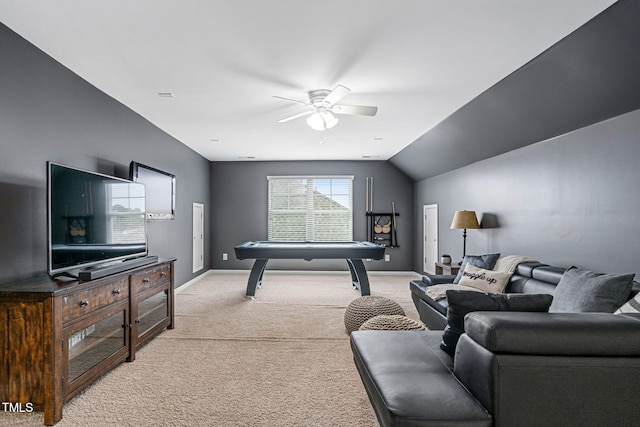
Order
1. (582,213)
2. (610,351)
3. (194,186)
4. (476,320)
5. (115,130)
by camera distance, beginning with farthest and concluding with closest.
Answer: (194,186)
(115,130)
(582,213)
(476,320)
(610,351)

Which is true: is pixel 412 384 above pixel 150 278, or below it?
below

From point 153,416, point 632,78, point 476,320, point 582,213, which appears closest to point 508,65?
point 632,78

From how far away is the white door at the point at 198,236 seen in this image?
6727mm

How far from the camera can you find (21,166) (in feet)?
8.53

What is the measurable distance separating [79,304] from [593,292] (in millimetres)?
3324

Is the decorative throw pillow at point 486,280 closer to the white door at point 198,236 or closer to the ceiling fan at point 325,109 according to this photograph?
the ceiling fan at point 325,109

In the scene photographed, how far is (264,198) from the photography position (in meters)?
7.77

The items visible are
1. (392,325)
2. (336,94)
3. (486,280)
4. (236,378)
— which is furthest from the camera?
(486,280)

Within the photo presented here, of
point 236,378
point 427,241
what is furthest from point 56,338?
point 427,241

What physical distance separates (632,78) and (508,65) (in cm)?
81

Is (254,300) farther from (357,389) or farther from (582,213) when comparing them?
(582,213)

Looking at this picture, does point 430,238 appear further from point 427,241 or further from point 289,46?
point 289,46

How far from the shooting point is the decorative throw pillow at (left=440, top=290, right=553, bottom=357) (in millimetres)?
1685

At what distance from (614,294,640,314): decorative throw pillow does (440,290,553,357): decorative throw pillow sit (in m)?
0.62
